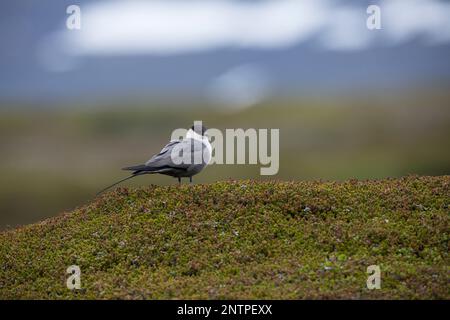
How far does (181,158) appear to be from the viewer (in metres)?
17.4

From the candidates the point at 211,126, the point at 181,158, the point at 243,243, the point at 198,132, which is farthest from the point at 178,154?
the point at 211,126

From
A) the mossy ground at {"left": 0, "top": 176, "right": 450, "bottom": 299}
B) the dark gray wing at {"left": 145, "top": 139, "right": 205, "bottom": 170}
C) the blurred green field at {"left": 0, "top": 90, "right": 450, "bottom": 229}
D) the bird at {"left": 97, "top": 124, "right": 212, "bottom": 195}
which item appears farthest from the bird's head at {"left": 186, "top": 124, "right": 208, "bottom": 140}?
the blurred green field at {"left": 0, "top": 90, "right": 450, "bottom": 229}

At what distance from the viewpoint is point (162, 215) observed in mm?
15852

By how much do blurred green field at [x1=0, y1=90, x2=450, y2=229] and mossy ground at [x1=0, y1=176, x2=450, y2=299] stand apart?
28.1 metres

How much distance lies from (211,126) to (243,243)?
87.5 meters

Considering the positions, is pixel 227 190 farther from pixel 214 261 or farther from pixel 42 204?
pixel 42 204

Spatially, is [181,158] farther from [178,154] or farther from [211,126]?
[211,126]

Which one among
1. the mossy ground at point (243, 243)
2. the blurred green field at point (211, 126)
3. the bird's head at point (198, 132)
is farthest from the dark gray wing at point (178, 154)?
the blurred green field at point (211, 126)

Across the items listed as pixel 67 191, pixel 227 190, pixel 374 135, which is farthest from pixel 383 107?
pixel 227 190

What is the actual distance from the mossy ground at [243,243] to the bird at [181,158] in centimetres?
56

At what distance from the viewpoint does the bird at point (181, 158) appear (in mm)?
17266

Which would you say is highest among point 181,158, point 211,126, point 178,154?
point 211,126

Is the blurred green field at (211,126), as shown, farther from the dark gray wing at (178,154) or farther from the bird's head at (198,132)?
the dark gray wing at (178,154)
